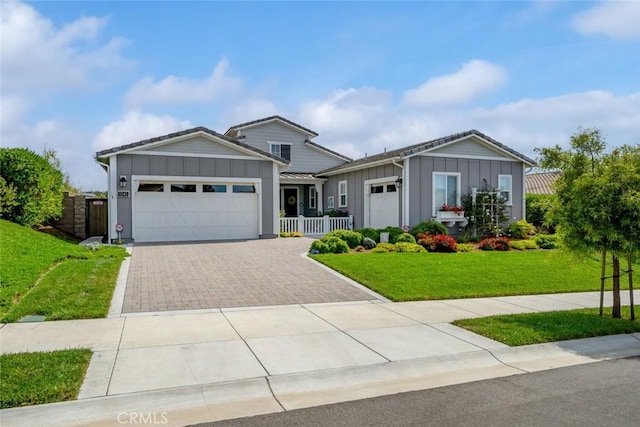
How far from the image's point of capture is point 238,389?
468cm

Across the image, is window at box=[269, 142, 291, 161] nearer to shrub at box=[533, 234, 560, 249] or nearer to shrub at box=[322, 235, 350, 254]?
shrub at box=[322, 235, 350, 254]

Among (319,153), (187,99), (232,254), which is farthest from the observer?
(319,153)

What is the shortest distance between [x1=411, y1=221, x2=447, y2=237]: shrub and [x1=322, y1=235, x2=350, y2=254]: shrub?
434 cm

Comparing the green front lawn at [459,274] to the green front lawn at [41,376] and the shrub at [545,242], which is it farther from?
the green front lawn at [41,376]

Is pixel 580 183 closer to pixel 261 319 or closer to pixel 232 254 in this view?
pixel 261 319

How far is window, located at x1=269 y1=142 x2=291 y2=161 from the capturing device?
2817 cm

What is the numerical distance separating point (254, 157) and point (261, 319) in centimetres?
1250

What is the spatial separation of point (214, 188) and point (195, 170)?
112 centimetres

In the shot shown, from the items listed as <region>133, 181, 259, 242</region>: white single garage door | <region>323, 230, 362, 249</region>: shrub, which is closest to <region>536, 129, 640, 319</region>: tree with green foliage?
<region>323, 230, 362, 249</region>: shrub

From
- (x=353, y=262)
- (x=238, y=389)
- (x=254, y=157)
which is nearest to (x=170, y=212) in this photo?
(x=254, y=157)

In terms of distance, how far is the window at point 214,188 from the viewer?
18.8m

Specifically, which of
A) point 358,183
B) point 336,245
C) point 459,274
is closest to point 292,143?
point 358,183

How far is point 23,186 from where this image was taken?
1625 centimetres

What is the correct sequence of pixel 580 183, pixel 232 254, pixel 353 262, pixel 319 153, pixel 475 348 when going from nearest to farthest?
pixel 475 348, pixel 580 183, pixel 353 262, pixel 232 254, pixel 319 153
